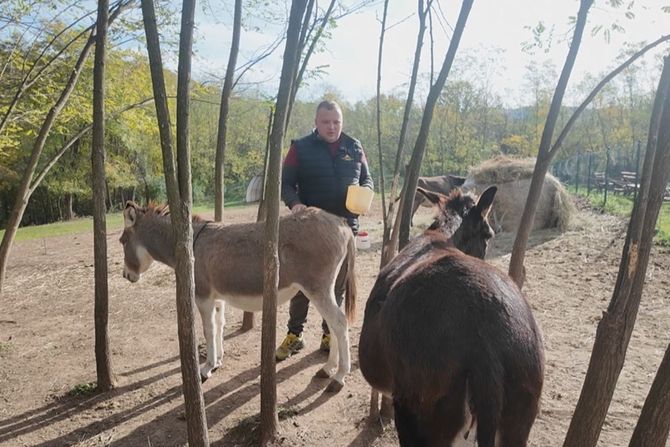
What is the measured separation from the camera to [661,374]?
1.88 metres

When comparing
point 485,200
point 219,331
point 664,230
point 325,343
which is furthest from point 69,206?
point 485,200

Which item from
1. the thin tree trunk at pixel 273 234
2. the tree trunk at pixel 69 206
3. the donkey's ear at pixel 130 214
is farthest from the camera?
the tree trunk at pixel 69 206

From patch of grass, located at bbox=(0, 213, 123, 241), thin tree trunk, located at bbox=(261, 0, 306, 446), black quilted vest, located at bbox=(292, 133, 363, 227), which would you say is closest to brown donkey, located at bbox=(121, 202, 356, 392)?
black quilted vest, located at bbox=(292, 133, 363, 227)

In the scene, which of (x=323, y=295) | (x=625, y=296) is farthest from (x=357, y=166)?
(x=625, y=296)

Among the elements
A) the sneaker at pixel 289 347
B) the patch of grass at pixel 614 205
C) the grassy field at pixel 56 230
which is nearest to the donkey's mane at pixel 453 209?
the sneaker at pixel 289 347

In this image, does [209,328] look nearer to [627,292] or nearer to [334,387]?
[334,387]

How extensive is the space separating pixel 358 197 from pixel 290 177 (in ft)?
2.59

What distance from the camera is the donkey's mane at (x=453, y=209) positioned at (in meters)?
3.25

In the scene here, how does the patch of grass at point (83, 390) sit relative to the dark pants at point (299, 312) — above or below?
below

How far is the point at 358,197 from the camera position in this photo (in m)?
4.28

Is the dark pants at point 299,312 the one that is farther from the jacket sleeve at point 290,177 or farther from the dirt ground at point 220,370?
the jacket sleeve at point 290,177

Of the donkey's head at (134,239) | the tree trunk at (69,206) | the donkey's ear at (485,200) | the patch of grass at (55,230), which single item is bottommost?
the tree trunk at (69,206)

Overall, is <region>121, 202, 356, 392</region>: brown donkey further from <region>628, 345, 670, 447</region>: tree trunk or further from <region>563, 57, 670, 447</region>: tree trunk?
<region>628, 345, 670, 447</region>: tree trunk

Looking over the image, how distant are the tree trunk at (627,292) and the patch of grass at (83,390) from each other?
3.84 metres
